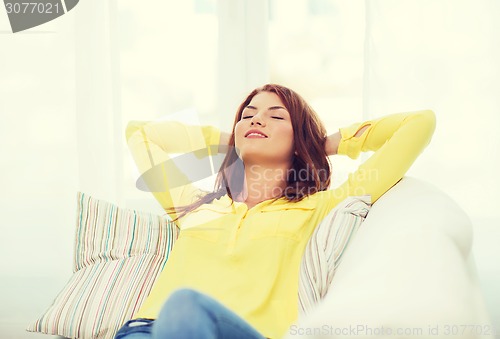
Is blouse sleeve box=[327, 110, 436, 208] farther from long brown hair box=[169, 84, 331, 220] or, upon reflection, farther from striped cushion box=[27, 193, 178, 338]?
striped cushion box=[27, 193, 178, 338]

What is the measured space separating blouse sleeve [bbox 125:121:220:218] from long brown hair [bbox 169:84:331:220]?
0.15 ft

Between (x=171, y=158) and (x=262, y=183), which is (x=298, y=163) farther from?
(x=171, y=158)

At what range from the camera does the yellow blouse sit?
1596mm

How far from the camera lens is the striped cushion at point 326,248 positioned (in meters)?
1.61

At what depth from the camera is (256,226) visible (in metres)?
1.72

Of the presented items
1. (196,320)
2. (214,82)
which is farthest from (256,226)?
(214,82)

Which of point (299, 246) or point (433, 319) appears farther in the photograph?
point (299, 246)

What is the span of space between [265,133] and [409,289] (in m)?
0.90

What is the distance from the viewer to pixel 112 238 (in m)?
1.86

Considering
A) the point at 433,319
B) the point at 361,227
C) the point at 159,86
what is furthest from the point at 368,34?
the point at 433,319

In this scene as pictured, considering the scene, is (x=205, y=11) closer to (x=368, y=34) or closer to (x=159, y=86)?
(x=159, y=86)

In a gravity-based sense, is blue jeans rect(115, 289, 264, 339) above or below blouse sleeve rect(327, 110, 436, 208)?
below

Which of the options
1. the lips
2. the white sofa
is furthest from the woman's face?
the white sofa

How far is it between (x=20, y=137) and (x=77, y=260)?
1.15 metres
